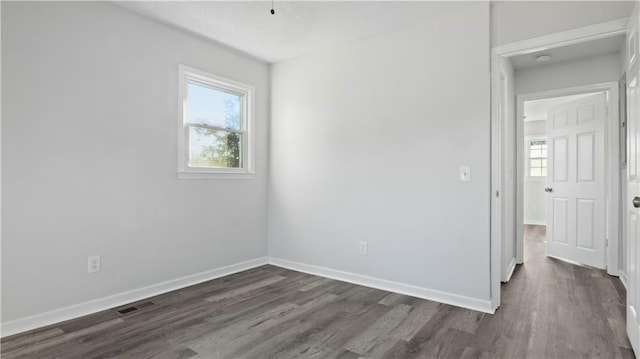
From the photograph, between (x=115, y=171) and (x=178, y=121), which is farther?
(x=178, y=121)

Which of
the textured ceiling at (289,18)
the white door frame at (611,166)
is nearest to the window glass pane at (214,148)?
the textured ceiling at (289,18)

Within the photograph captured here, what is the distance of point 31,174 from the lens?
7.76ft

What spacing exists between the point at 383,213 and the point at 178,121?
2.19 metres

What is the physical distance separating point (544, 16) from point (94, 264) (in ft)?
13.1

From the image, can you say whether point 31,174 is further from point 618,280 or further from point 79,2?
point 618,280

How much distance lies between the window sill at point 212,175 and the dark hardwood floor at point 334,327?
3.57 feet

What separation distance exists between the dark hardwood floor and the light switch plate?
1075mm

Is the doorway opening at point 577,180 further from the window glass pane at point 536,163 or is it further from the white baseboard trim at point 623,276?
the window glass pane at point 536,163

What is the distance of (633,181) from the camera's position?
2043 millimetres

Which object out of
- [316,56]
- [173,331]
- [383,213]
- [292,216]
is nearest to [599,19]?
[383,213]

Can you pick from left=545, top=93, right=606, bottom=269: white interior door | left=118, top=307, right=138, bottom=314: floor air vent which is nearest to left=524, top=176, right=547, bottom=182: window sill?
left=545, top=93, right=606, bottom=269: white interior door

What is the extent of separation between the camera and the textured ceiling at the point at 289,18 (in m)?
2.78

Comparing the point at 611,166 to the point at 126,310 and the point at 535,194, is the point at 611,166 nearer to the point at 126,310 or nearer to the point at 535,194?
the point at 535,194

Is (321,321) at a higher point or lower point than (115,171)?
lower
